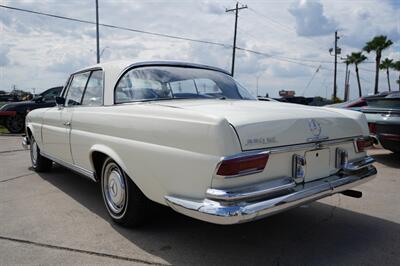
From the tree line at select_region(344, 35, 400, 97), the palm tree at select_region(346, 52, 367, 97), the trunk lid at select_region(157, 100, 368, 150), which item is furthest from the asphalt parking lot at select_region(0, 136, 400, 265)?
the palm tree at select_region(346, 52, 367, 97)

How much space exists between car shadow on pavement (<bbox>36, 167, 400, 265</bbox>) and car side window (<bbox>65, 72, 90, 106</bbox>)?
143 centimetres

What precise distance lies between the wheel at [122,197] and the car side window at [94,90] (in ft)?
2.59

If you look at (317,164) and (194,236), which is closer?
(317,164)

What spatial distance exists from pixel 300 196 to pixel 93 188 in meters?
3.40

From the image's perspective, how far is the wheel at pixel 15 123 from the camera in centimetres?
1384

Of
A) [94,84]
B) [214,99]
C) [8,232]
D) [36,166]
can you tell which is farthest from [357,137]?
[36,166]

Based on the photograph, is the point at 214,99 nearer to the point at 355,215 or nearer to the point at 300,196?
the point at 300,196

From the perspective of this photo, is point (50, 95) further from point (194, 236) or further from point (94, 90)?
point (194, 236)

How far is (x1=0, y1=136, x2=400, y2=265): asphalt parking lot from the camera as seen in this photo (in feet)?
10.6

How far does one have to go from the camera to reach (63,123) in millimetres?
4910

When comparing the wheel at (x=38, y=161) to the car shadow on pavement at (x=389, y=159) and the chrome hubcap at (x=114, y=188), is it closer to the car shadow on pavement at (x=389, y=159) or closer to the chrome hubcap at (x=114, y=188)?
the chrome hubcap at (x=114, y=188)

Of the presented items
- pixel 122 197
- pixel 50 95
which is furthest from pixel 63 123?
pixel 50 95

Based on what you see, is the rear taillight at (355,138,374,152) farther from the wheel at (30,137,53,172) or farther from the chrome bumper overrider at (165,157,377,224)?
the wheel at (30,137,53,172)

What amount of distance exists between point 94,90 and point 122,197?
1429 mm
